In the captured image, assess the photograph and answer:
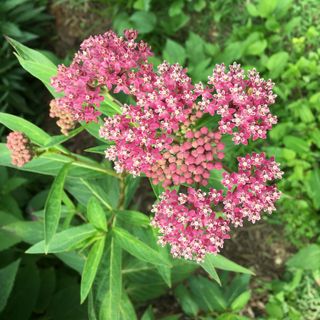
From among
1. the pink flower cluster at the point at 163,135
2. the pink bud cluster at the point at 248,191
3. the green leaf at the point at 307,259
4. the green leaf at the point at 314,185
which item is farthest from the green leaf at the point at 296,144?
the pink flower cluster at the point at 163,135

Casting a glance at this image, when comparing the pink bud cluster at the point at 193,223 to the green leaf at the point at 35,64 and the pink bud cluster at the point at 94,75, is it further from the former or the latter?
the green leaf at the point at 35,64

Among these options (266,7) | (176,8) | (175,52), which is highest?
(266,7)

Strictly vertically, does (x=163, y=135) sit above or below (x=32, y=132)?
above

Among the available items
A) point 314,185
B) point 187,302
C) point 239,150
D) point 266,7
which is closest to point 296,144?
point 314,185

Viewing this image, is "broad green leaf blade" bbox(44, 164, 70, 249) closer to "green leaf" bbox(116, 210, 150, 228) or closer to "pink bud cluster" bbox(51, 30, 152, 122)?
"pink bud cluster" bbox(51, 30, 152, 122)

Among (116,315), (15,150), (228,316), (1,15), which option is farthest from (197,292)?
(1,15)

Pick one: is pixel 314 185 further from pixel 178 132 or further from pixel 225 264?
pixel 178 132

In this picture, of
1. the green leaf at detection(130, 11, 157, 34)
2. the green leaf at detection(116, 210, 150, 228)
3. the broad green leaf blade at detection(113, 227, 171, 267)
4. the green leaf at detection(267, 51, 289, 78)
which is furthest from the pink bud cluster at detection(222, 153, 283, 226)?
the green leaf at detection(130, 11, 157, 34)

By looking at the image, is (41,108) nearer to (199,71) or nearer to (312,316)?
(199,71)
